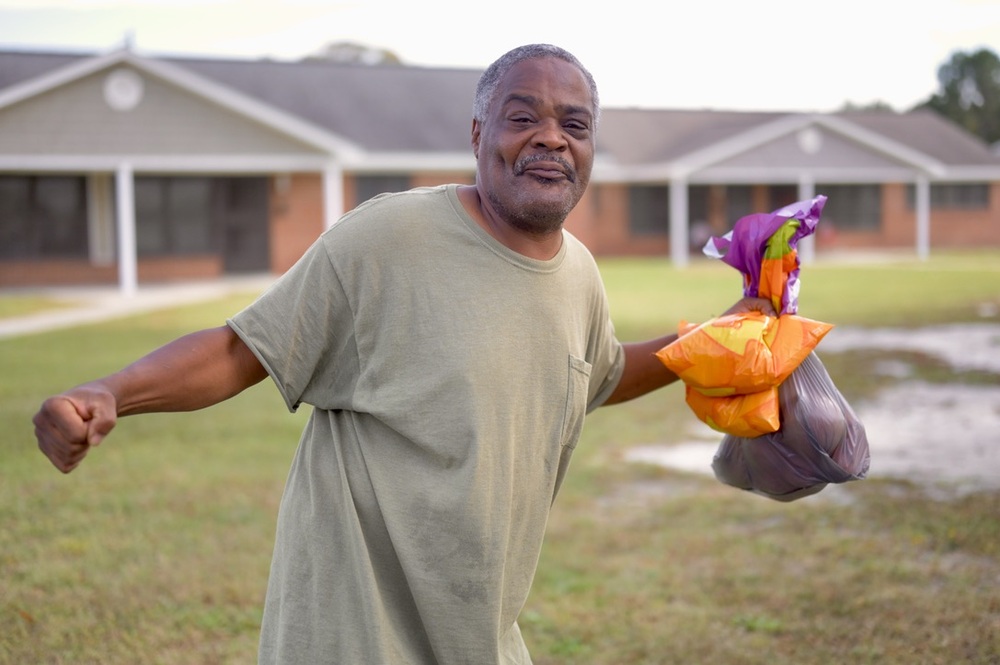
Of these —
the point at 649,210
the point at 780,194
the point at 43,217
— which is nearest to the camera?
the point at 43,217

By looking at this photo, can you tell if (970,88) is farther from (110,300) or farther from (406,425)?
(406,425)

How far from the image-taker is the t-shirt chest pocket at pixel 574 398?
2.39m

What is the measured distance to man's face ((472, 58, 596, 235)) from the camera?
2287 mm

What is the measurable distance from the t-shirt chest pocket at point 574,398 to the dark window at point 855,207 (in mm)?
37616

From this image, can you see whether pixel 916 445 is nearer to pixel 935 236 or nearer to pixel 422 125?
pixel 422 125

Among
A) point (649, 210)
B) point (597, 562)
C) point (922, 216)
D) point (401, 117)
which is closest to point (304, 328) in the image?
point (597, 562)

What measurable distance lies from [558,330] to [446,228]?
1.01 ft

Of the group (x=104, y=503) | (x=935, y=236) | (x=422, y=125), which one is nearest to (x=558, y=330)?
(x=104, y=503)

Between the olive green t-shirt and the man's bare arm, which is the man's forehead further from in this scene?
the man's bare arm

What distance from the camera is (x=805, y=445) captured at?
2.84 meters

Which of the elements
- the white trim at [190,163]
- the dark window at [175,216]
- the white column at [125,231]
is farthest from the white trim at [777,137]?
the white column at [125,231]

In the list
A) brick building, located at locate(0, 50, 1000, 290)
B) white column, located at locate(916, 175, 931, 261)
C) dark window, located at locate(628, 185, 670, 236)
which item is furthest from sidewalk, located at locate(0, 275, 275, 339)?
white column, located at locate(916, 175, 931, 261)

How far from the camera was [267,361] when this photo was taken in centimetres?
224

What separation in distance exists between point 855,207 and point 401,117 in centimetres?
1634
